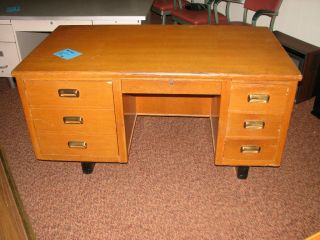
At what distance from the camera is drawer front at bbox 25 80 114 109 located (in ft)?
4.99

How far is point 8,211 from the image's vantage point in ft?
5.07

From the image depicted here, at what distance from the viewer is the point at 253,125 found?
158 cm

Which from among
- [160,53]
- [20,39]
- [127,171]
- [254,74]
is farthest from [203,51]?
[20,39]

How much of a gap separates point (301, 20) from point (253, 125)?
1.72 meters

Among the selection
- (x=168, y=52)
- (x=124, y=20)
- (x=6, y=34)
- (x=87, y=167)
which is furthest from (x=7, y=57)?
(x=168, y=52)

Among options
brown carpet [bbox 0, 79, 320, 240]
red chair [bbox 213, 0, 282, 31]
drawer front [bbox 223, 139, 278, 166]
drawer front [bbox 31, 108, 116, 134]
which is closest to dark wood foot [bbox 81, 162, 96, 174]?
brown carpet [bbox 0, 79, 320, 240]

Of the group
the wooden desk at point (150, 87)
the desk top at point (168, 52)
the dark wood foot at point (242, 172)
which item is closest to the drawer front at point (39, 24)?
the desk top at point (168, 52)

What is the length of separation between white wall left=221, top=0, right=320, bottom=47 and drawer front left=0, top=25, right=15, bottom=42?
7.69 ft

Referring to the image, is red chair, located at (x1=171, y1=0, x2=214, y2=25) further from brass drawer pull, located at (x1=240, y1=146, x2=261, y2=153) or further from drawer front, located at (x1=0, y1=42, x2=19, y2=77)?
brass drawer pull, located at (x1=240, y1=146, x2=261, y2=153)

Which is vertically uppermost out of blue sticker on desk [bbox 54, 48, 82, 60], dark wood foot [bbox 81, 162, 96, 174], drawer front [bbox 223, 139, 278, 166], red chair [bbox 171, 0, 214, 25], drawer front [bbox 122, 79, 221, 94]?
blue sticker on desk [bbox 54, 48, 82, 60]

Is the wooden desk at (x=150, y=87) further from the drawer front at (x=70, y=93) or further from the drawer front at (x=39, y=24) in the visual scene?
the drawer front at (x=39, y=24)

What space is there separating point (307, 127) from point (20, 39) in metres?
2.26

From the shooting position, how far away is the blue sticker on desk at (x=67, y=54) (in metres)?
1.64

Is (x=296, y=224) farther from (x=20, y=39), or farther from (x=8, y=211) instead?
(x=20, y=39)
